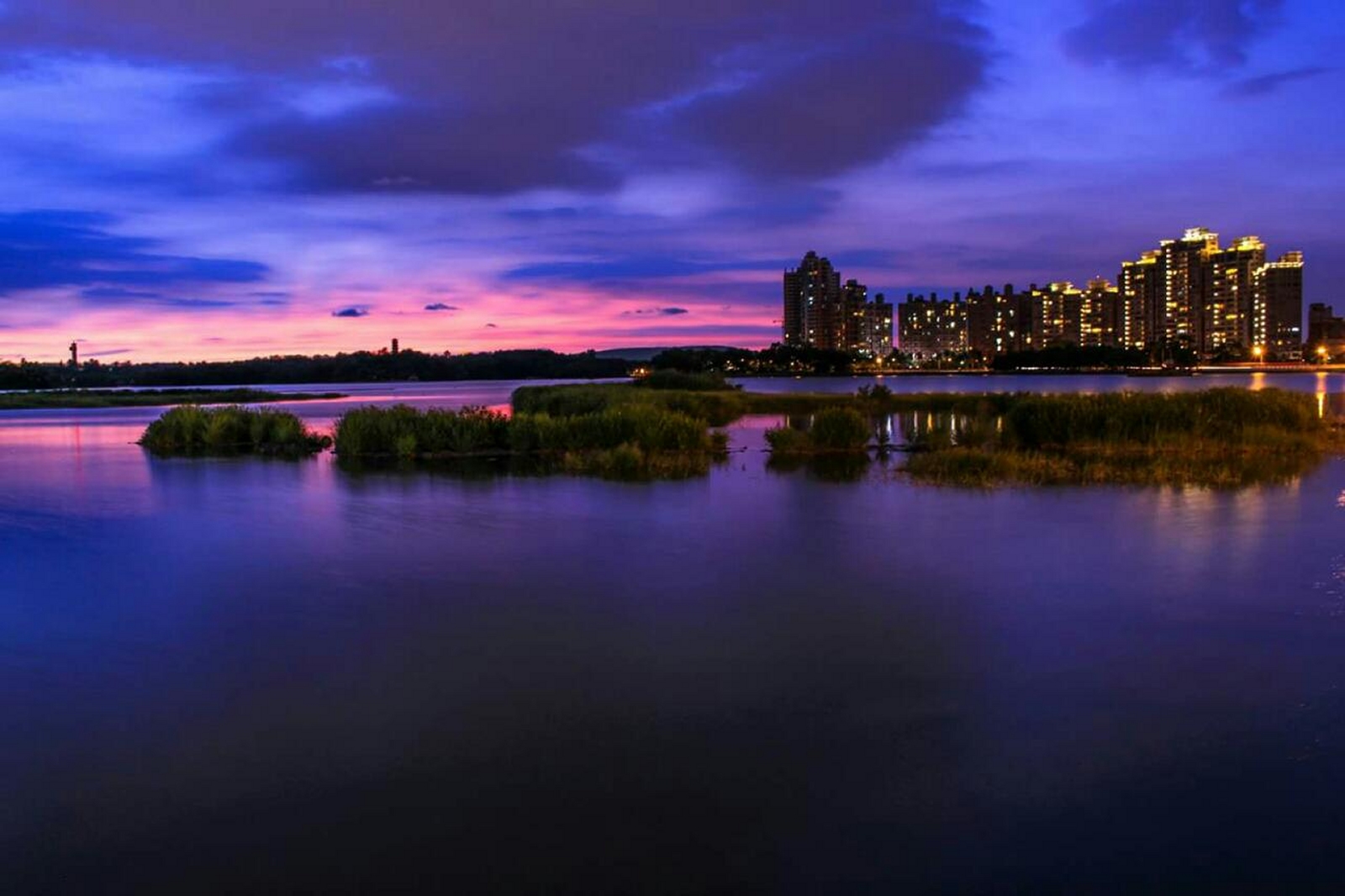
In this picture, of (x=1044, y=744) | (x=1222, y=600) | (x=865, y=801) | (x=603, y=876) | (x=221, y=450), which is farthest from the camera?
(x=221, y=450)

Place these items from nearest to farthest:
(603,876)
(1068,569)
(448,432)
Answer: (603,876), (1068,569), (448,432)

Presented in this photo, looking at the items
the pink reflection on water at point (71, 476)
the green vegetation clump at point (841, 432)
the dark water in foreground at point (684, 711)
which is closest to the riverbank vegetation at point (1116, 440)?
the green vegetation clump at point (841, 432)

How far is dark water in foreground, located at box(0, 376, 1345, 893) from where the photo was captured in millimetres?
5656

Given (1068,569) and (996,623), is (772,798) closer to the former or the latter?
(996,623)

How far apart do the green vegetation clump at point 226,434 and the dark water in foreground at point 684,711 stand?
16701 mm

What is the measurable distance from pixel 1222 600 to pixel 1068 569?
190 cm

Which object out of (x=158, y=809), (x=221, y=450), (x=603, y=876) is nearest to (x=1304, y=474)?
(x=603, y=876)

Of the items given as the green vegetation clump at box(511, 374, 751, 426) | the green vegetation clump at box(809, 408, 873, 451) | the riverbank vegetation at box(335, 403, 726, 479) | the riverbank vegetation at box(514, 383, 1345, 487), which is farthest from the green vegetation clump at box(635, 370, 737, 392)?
the riverbank vegetation at box(335, 403, 726, 479)

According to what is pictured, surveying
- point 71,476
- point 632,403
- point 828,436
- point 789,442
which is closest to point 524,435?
point 632,403

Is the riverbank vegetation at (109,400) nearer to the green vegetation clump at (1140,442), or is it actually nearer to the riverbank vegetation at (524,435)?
the riverbank vegetation at (524,435)

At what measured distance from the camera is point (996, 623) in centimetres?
1034

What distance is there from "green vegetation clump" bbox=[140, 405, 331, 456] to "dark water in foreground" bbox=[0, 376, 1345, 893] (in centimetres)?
1670

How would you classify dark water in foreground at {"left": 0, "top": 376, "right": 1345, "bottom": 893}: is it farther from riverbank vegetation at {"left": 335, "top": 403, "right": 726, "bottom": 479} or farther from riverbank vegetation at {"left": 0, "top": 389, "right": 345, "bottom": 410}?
riverbank vegetation at {"left": 0, "top": 389, "right": 345, "bottom": 410}

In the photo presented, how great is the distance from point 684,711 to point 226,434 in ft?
→ 99.2
